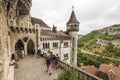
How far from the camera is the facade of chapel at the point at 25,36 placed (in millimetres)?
7601

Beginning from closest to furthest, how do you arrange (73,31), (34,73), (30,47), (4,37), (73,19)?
(4,37)
(34,73)
(30,47)
(73,31)
(73,19)

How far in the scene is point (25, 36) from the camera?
19.5 metres

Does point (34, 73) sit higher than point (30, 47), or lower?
lower

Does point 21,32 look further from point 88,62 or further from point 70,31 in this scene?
point 88,62

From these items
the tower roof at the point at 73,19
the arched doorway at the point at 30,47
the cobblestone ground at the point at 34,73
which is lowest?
the cobblestone ground at the point at 34,73

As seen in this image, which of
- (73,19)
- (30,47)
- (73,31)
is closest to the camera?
(30,47)

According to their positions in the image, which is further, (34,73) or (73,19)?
(73,19)

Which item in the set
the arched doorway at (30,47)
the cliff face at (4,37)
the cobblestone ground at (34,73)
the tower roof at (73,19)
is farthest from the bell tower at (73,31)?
the cobblestone ground at (34,73)

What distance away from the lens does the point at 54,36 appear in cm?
2988

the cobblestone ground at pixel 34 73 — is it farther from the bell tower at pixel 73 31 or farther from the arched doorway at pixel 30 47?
the bell tower at pixel 73 31

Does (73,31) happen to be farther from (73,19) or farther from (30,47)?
(30,47)

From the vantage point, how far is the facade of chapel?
7.60 metres

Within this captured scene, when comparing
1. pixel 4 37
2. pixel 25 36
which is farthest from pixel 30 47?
pixel 4 37

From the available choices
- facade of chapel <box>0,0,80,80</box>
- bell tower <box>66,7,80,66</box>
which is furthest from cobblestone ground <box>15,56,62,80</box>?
bell tower <box>66,7,80,66</box>
